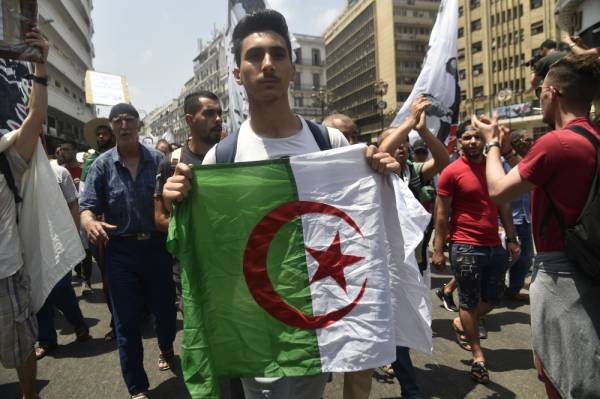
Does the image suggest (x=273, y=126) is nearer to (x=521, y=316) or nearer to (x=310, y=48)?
(x=521, y=316)

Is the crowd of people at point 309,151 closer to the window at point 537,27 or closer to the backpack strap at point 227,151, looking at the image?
the backpack strap at point 227,151

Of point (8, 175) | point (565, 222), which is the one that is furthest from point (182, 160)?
point (565, 222)

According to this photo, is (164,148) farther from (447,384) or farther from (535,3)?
(535,3)

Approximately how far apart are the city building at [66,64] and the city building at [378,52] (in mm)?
33408

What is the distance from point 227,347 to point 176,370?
7.68 feet

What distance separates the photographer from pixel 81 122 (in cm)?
4006

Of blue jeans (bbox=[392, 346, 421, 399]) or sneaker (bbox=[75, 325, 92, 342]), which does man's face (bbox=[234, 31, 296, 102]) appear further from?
sneaker (bbox=[75, 325, 92, 342])

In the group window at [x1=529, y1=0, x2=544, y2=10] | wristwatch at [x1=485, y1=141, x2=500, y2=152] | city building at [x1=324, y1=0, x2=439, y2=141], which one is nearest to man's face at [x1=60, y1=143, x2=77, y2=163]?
wristwatch at [x1=485, y1=141, x2=500, y2=152]

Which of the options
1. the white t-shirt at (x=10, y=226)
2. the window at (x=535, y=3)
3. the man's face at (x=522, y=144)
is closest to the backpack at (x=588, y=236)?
the white t-shirt at (x=10, y=226)

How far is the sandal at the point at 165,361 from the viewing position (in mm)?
3941

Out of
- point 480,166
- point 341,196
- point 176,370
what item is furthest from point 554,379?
point 176,370

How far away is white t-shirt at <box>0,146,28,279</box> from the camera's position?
287 centimetres

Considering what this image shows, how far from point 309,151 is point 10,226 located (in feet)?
7.17

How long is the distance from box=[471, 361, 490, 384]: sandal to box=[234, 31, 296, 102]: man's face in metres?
2.83
